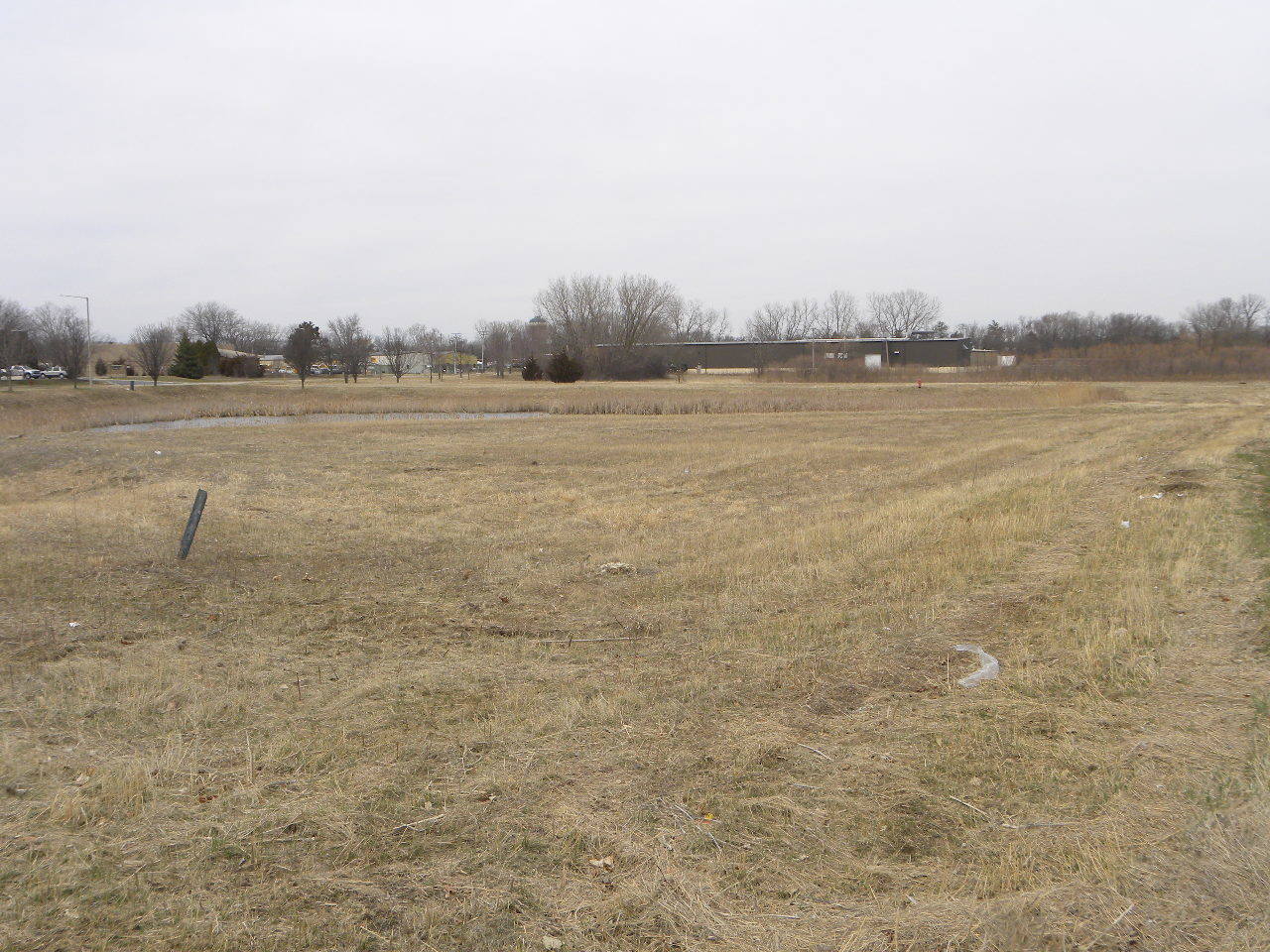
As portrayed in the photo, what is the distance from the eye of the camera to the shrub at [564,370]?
271 feet

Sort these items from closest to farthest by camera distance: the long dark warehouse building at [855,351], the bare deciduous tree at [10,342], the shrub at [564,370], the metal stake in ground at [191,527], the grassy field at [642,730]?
1. the grassy field at [642,730]
2. the metal stake in ground at [191,527]
3. the bare deciduous tree at [10,342]
4. the shrub at [564,370]
5. the long dark warehouse building at [855,351]

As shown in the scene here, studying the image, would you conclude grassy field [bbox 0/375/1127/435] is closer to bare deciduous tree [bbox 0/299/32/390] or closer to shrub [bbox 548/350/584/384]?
bare deciduous tree [bbox 0/299/32/390]

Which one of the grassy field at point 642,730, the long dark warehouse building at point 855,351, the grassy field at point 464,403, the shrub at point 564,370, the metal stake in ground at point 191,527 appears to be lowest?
the grassy field at point 642,730

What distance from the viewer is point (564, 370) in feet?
271

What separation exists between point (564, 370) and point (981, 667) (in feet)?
252

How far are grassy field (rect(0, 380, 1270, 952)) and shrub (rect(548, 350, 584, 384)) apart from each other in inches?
2673

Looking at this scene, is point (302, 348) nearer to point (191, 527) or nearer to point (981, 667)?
point (191, 527)

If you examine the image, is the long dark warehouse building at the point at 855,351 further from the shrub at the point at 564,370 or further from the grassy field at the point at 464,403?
the grassy field at the point at 464,403

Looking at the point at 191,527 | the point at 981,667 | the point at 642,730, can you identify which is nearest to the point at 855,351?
the point at 191,527

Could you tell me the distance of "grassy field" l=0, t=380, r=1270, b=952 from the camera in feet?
13.7

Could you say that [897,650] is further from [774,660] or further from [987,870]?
[987,870]

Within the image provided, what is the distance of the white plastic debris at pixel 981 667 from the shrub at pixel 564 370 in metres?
75.6

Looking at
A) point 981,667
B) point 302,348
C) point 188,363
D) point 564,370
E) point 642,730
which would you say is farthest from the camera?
point 564,370

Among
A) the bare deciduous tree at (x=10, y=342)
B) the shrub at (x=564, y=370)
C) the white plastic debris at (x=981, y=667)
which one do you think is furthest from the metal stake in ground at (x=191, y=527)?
the shrub at (x=564, y=370)
